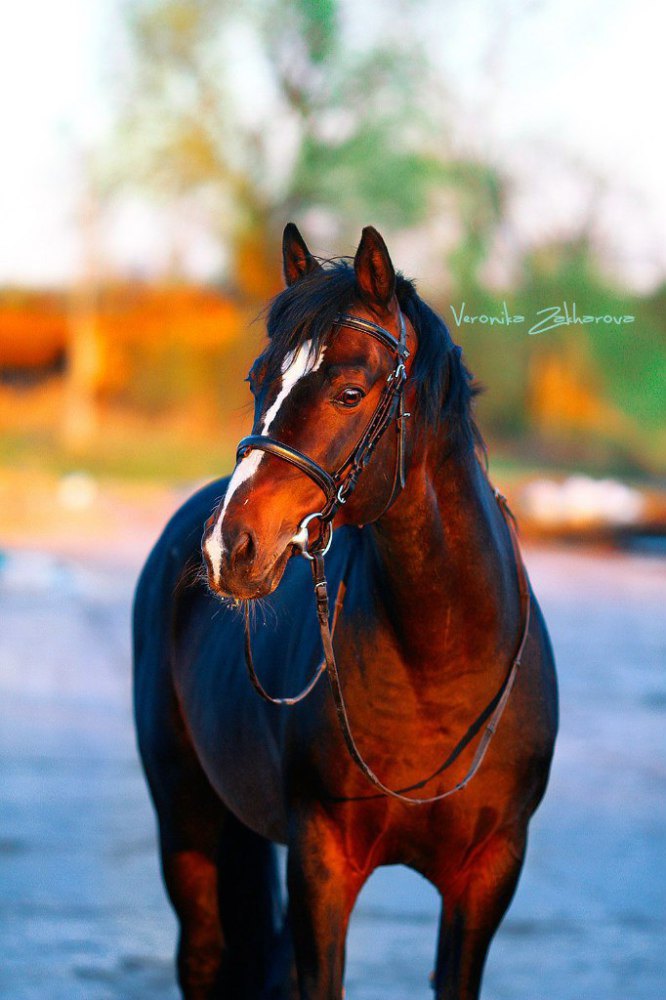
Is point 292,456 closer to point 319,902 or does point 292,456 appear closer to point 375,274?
point 375,274

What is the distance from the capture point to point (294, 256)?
7.22 ft

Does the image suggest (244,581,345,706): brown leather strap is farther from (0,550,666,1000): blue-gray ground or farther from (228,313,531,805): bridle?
(0,550,666,1000): blue-gray ground

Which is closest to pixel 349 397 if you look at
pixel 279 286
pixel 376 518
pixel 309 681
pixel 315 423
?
pixel 315 423

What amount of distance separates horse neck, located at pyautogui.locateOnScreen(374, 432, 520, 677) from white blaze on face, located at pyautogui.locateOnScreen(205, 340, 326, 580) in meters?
0.26

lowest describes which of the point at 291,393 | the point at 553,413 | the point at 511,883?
the point at 511,883

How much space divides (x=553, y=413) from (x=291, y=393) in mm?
19352

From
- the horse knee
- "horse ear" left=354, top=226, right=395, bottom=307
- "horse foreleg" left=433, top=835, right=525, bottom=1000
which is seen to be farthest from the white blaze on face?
the horse knee

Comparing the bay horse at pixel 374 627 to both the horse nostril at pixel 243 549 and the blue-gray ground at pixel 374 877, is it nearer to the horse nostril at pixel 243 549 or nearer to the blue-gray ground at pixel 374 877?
the horse nostril at pixel 243 549

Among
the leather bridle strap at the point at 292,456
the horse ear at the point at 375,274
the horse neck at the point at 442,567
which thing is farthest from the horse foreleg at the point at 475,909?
the horse ear at the point at 375,274

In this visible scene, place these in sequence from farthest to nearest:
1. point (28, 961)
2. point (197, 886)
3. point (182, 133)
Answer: point (182, 133) < point (28, 961) < point (197, 886)

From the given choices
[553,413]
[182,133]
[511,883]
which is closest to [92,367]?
[182,133]

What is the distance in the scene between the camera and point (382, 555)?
6.97ft

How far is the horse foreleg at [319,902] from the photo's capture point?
2174 mm

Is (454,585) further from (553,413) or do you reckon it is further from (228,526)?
(553,413)
